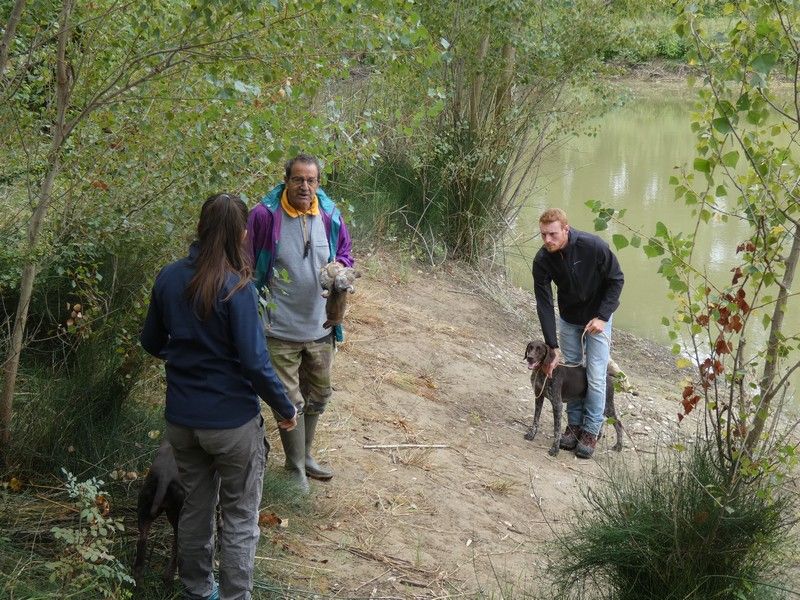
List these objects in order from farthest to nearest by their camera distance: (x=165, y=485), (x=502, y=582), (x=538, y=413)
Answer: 1. (x=538, y=413)
2. (x=502, y=582)
3. (x=165, y=485)

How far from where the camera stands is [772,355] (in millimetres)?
4004

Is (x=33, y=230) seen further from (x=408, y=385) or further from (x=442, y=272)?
(x=442, y=272)

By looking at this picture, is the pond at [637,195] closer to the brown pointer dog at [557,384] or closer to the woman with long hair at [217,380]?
the brown pointer dog at [557,384]

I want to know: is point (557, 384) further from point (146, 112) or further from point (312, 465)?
point (146, 112)

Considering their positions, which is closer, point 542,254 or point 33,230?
point 33,230

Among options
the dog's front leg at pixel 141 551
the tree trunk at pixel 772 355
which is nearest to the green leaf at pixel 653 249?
the tree trunk at pixel 772 355

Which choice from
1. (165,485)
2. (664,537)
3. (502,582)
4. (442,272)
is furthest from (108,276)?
(442,272)

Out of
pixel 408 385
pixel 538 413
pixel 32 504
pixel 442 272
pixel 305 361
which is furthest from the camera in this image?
pixel 442 272

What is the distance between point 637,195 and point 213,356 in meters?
17.7

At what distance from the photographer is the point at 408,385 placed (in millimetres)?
8477

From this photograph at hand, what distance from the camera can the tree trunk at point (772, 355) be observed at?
13.0ft

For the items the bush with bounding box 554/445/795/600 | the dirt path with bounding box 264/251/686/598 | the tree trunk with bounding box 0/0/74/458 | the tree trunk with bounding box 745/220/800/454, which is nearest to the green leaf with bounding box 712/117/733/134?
the tree trunk with bounding box 745/220/800/454

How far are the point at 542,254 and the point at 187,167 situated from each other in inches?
120

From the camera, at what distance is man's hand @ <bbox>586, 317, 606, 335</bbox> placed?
709 cm
